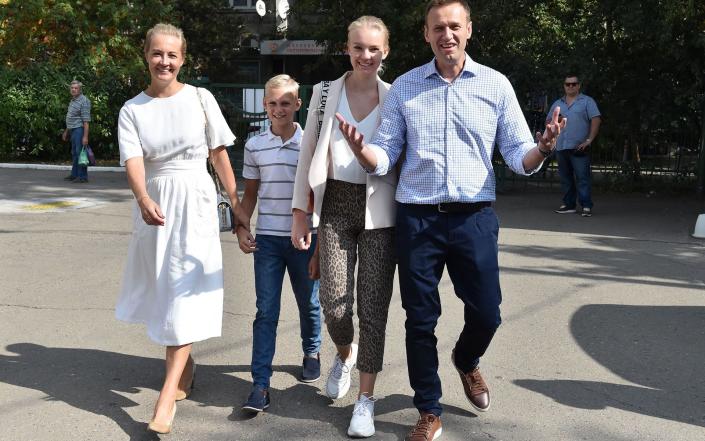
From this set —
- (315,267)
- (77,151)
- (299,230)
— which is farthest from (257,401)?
(77,151)

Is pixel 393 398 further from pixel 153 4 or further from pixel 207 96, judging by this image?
pixel 153 4

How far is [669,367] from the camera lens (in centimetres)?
538

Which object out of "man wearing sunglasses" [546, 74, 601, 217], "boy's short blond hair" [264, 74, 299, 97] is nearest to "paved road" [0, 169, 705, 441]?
"boy's short blond hair" [264, 74, 299, 97]

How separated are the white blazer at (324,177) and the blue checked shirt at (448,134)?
113 mm

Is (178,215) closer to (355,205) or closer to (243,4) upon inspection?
(355,205)

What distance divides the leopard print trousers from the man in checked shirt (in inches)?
6.3

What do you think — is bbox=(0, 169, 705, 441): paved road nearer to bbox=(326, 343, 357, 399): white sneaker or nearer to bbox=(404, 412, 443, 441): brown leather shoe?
bbox=(326, 343, 357, 399): white sneaker

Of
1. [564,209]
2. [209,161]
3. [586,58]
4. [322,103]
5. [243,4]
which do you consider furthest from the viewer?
[243,4]

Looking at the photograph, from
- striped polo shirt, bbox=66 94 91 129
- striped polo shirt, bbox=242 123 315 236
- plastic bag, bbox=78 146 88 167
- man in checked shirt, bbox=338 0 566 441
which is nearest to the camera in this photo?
man in checked shirt, bbox=338 0 566 441

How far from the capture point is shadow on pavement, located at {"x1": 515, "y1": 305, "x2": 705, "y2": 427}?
4.76m

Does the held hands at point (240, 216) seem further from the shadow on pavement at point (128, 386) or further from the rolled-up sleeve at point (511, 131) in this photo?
the rolled-up sleeve at point (511, 131)

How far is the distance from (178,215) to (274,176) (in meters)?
0.54

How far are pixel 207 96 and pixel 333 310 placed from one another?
48.8 inches

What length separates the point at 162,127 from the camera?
4.42 metres
